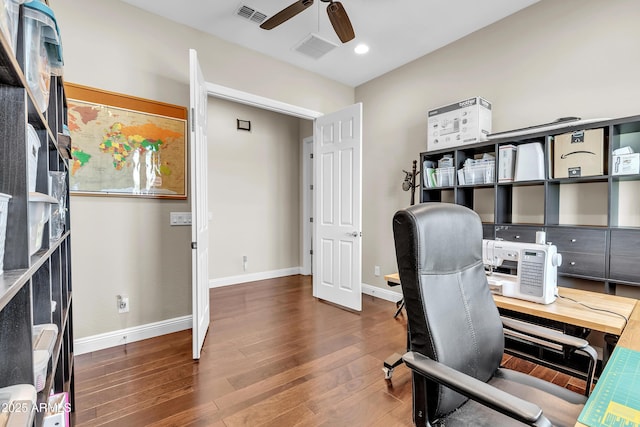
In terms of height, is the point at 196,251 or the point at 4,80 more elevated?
the point at 4,80

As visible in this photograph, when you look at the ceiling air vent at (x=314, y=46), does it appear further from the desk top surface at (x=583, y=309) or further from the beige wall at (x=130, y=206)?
the desk top surface at (x=583, y=309)

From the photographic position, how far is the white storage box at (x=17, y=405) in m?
0.53

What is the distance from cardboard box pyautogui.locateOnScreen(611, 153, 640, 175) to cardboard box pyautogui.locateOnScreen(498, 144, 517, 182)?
1.96ft

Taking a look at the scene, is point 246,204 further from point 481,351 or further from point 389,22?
point 481,351

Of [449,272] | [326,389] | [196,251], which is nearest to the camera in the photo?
[449,272]

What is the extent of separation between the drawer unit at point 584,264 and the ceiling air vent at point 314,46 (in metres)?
2.74

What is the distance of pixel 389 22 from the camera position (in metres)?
2.76

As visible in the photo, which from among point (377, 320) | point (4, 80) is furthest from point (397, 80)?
point (4, 80)

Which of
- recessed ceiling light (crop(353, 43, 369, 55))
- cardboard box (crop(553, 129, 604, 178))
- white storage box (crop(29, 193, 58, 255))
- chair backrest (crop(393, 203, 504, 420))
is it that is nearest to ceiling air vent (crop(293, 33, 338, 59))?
recessed ceiling light (crop(353, 43, 369, 55))

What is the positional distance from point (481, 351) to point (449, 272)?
35 cm

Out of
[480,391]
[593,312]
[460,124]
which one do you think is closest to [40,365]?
[480,391]

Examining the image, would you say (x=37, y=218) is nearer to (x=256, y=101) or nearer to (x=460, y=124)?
(x=256, y=101)

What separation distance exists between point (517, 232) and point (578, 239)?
0.39 m

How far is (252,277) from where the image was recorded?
4746 mm
